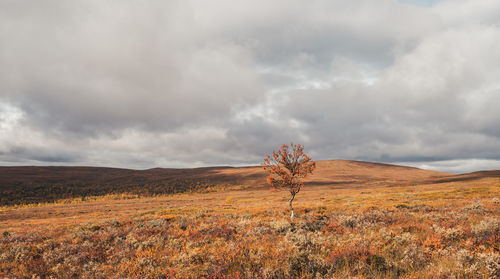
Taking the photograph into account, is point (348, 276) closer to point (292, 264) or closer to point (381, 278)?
point (381, 278)

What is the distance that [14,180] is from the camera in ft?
448

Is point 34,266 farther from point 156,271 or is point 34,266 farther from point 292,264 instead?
point 292,264

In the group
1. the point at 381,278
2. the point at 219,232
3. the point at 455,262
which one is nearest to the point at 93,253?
the point at 219,232

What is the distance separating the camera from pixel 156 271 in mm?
6652

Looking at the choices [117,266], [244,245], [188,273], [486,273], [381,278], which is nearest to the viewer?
[486,273]

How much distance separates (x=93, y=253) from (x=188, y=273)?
5.54 meters

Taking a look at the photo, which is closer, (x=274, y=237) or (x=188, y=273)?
(x=188, y=273)

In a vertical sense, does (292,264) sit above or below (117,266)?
above

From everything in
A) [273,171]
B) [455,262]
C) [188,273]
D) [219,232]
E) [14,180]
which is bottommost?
[14,180]

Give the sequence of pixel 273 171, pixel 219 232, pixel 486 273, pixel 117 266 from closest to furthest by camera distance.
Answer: pixel 486 273, pixel 117 266, pixel 219 232, pixel 273 171

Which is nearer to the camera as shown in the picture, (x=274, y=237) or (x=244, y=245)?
(x=244, y=245)

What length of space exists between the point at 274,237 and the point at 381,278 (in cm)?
511

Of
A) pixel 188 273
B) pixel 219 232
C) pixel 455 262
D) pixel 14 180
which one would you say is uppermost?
pixel 455 262

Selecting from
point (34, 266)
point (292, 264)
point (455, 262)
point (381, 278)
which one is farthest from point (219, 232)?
point (455, 262)
